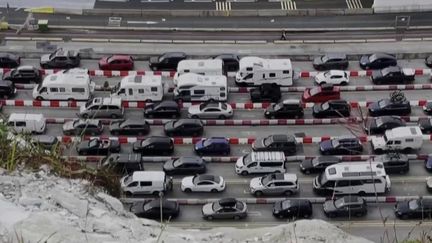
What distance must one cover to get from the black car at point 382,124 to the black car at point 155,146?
11.1 metres

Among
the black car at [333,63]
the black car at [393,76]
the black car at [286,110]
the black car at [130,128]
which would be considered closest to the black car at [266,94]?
the black car at [286,110]

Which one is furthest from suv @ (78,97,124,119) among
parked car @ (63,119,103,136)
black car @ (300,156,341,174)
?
black car @ (300,156,341,174)

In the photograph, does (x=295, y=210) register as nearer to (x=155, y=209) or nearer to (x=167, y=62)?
(x=155, y=209)

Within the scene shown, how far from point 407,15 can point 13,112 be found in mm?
29803

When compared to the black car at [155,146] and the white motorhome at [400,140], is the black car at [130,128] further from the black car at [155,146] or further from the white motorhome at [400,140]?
the white motorhome at [400,140]

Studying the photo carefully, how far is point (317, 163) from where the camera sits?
3794cm

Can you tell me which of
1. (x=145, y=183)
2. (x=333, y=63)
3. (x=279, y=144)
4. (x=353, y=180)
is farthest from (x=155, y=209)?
(x=333, y=63)

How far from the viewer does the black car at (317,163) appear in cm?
3788

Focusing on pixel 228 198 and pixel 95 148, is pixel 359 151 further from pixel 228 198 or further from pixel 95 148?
pixel 95 148

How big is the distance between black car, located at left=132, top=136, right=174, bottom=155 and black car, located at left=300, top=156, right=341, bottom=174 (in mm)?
7129

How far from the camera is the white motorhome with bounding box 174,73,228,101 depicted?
43.8 meters

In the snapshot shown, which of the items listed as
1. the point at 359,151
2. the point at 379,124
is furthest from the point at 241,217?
the point at 379,124

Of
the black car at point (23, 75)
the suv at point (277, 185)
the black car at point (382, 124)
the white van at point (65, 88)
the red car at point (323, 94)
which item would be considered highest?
the black car at point (23, 75)

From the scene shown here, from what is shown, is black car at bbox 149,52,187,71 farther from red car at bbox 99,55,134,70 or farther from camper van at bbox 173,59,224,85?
camper van at bbox 173,59,224,85
